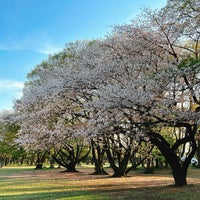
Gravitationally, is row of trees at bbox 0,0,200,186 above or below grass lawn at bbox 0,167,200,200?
above

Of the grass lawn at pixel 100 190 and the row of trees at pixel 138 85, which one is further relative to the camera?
the grass lawn at pixel 100 190

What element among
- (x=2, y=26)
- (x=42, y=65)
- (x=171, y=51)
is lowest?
(x=171, y=51)

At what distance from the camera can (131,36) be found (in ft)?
47.9

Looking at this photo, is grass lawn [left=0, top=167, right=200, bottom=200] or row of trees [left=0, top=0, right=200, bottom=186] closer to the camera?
row of trees [left=0, top=0, right=200, bottom=186]

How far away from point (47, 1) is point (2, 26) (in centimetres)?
274

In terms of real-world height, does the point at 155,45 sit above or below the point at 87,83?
above

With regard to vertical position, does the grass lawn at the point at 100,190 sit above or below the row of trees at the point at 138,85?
below

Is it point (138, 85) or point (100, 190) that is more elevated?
point (138, 85)

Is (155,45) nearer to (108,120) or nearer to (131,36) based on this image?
(131,36)

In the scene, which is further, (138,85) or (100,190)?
(100,190)

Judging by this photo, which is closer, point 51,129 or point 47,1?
point 47,1

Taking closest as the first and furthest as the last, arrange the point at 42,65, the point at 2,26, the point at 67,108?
the point at 2,26
the point at 67,108
the point at 42,65

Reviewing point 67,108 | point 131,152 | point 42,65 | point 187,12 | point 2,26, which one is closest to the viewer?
point 187,12

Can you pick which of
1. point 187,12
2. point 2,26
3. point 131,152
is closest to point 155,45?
point 187,12
